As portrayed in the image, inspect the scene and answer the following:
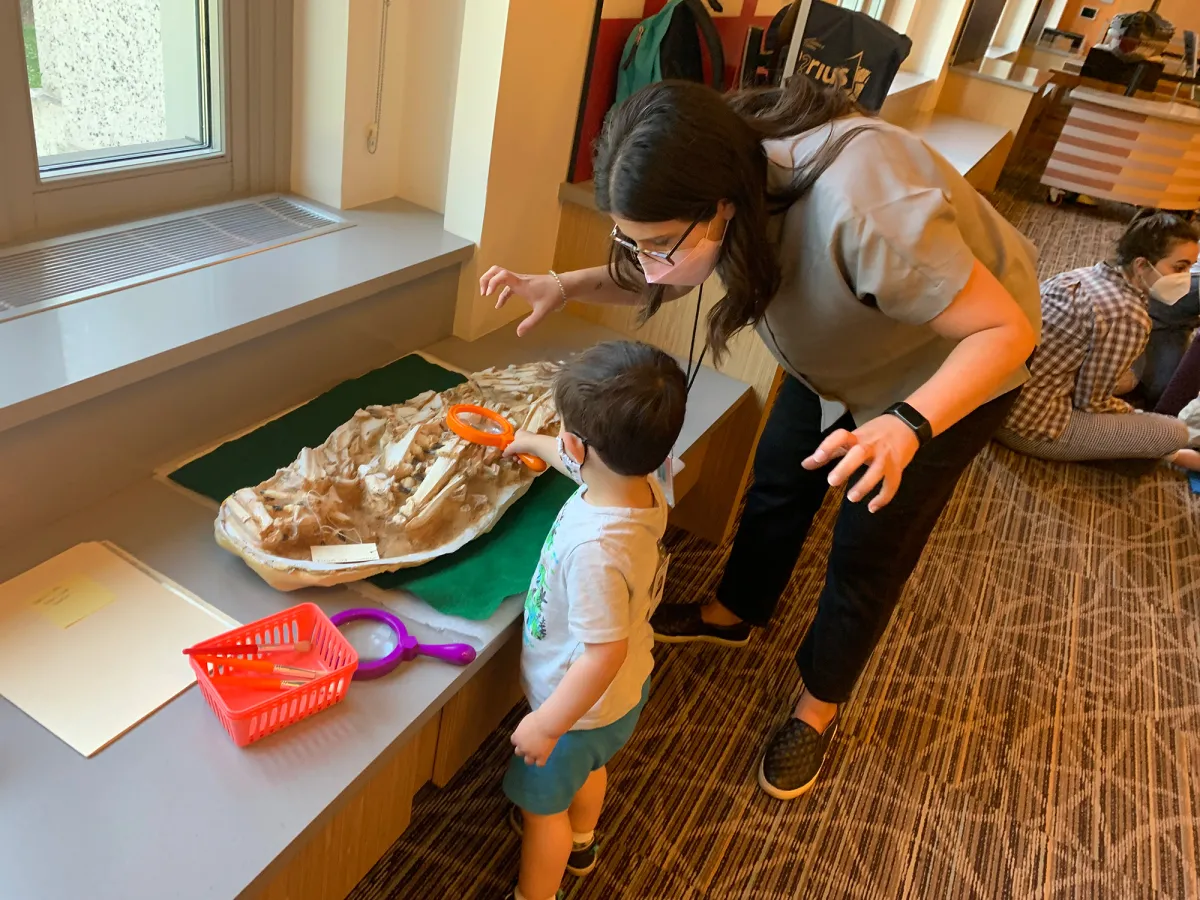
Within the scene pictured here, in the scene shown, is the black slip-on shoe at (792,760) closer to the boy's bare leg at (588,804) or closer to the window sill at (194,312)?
the boy's bare leg at (588,804)

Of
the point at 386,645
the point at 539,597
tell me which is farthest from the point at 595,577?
the point at 386,645

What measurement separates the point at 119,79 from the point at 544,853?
1.43 meters

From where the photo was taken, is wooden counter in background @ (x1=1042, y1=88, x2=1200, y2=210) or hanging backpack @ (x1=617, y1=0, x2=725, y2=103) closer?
hanging backpack @ (x1=617, y1=0, x2=725, y2=103)

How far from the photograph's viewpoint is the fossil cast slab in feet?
3.72

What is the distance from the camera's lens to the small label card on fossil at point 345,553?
3.79 ft

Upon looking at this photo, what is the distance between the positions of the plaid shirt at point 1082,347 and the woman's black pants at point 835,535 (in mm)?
1150

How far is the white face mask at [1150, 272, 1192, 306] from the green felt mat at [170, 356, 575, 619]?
6.83 ft

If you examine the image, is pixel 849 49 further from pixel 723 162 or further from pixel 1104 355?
pixel 723 162

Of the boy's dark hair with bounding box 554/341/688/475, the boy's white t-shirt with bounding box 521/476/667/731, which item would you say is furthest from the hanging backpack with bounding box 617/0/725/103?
the boy's white t-shirt with bounding box 521/476/667/731

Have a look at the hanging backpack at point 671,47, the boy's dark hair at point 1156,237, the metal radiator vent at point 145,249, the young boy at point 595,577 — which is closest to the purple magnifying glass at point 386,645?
the young boy at point 595,577

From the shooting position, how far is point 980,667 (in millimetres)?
1888

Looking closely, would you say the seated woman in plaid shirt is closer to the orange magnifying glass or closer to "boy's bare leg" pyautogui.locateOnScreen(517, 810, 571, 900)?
the orange magnifying glass

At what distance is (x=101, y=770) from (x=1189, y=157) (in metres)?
5.35

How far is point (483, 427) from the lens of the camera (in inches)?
55.3
